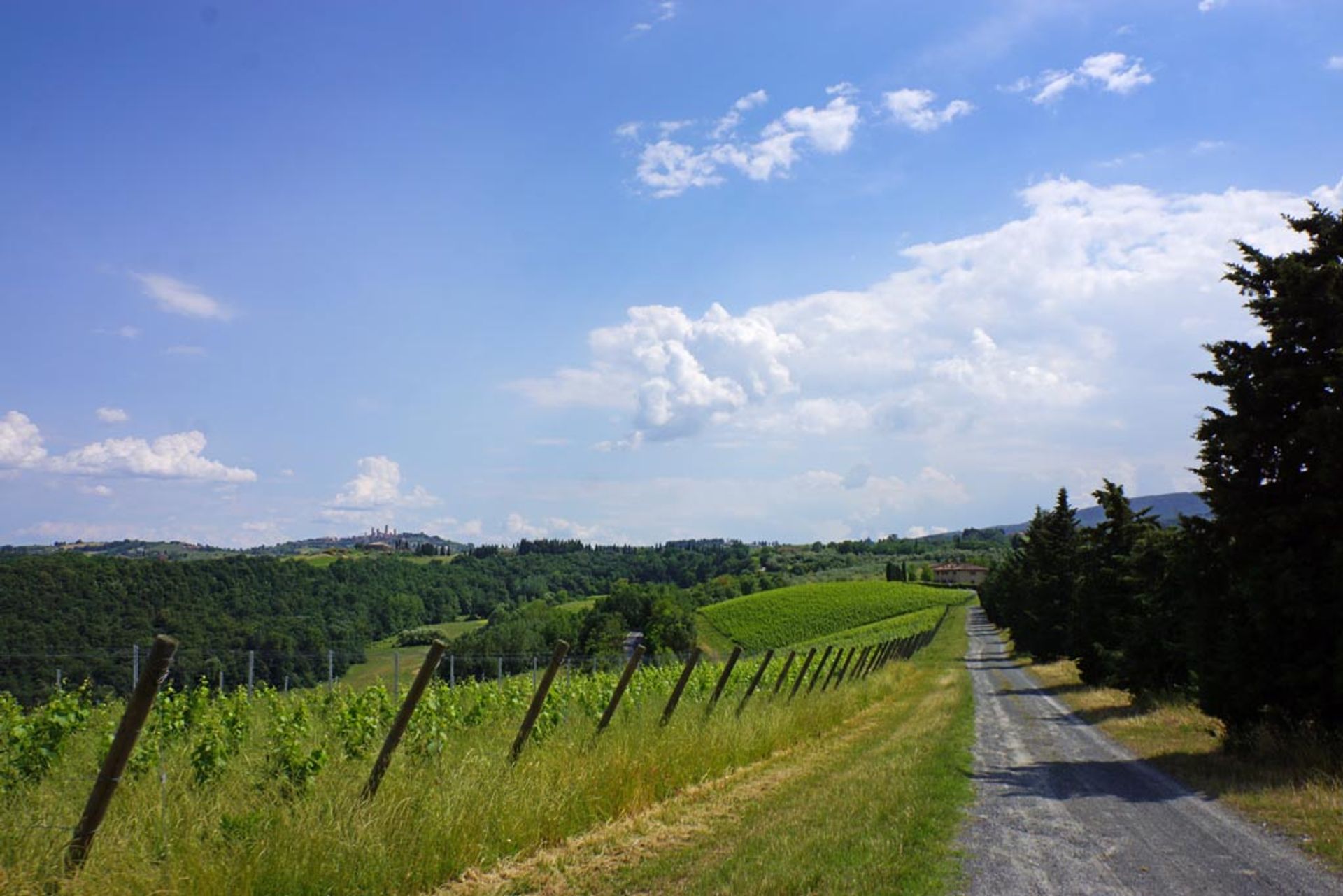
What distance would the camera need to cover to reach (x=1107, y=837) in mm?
8664

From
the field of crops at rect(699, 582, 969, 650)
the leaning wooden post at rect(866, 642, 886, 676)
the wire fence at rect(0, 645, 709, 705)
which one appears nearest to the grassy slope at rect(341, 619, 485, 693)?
the wire fence at rect(0, 645, 709, 705)

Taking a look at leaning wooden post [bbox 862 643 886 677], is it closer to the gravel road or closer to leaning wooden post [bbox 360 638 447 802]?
the gravel road

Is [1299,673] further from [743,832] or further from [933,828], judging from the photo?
[743,832]

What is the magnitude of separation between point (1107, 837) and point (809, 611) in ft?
326

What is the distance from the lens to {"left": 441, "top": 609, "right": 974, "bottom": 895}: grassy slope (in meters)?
6.84

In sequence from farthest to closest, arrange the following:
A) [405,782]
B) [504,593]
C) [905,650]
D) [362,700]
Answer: [504,593] → [905,650] → [362,700] → [405,782]

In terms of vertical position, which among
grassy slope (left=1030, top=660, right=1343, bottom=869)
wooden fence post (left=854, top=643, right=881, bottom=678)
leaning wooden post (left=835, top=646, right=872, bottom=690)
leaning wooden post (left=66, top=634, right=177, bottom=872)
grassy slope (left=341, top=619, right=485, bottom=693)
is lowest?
grassy slope (left=341, top=619, right=485, bottom=693)

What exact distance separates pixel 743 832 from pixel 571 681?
292 inches

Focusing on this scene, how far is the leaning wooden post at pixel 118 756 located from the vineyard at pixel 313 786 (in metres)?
0.11

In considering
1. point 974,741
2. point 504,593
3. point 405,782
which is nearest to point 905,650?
point 974,741

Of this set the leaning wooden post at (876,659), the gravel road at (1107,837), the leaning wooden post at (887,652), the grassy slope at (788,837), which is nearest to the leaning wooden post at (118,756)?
the grassy slope at (788,837)

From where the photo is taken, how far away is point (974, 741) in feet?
56.5

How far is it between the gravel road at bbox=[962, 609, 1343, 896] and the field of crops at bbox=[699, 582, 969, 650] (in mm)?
75986

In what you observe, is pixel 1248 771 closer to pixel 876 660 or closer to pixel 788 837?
pixel 788 837
